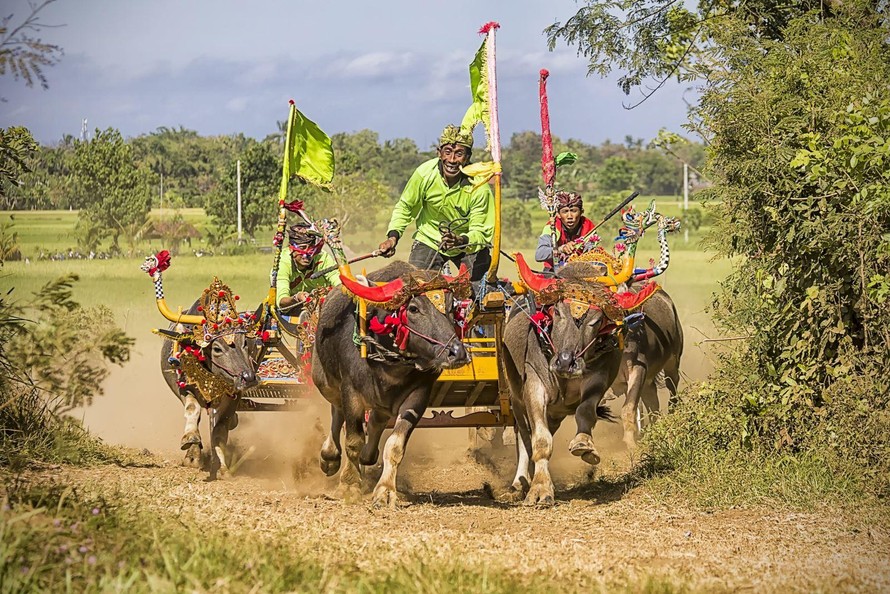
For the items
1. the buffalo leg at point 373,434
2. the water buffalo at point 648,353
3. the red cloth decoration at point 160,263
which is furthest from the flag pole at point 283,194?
the water buffalo at point 648,353

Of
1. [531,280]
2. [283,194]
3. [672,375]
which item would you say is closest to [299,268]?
[283,194]

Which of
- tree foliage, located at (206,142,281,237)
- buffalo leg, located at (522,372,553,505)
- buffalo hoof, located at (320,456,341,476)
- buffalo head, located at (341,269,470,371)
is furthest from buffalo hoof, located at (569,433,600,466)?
tree foliage, located at (206,142,281,237)

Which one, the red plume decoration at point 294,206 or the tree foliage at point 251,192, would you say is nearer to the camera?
the red plume decoration at point 294,206

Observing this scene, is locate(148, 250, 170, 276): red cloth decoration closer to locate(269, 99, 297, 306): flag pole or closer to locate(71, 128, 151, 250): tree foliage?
locate(269, 99, 297, 306): flag pole

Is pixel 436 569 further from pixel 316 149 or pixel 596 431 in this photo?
pixel 596 431

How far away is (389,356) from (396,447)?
674mm

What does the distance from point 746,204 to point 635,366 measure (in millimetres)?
2217

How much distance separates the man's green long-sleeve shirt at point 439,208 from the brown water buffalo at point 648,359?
5.97 ft

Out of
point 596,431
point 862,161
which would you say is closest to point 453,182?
point 862,161

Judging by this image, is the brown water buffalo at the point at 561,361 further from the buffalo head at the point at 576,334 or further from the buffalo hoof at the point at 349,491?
the buffalo hoof at the point at 349,491

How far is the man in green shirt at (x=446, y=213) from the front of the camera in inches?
431

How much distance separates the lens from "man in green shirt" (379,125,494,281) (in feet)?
35.9

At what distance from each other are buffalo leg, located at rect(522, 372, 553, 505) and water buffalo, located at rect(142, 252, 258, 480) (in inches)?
108

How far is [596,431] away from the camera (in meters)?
14.3
